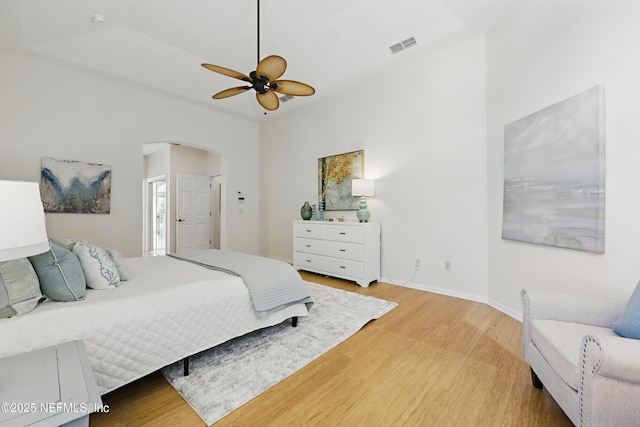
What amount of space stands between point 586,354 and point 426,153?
294 centimetres

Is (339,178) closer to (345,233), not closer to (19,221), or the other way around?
(345,233)

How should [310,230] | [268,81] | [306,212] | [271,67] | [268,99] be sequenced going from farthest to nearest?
1. [306,212]
2. [310,230]
3. [268,99]
4. [268,81]
5. [271,67]

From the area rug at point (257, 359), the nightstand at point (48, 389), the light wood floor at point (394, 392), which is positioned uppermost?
the nightstand at point (48, 389)

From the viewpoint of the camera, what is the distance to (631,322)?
133cm

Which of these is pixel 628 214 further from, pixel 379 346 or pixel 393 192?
pixel 393 192

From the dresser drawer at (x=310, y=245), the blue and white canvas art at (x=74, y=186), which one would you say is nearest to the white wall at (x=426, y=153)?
the dresser drawer at (x=310, y=245)

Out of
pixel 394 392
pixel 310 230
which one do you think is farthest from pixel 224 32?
pixel 394 392

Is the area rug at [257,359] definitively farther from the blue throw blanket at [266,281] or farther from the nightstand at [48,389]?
the nightstand at [48,389]

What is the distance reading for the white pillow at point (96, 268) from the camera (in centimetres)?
177

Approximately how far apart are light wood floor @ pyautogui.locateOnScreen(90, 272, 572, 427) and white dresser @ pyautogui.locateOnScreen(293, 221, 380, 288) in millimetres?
1501

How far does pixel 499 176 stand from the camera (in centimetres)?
298

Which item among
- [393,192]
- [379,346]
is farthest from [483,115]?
[379,346]

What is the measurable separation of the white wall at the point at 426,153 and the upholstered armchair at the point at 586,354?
1.69m

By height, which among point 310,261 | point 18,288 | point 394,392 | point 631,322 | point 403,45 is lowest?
point 394,392
